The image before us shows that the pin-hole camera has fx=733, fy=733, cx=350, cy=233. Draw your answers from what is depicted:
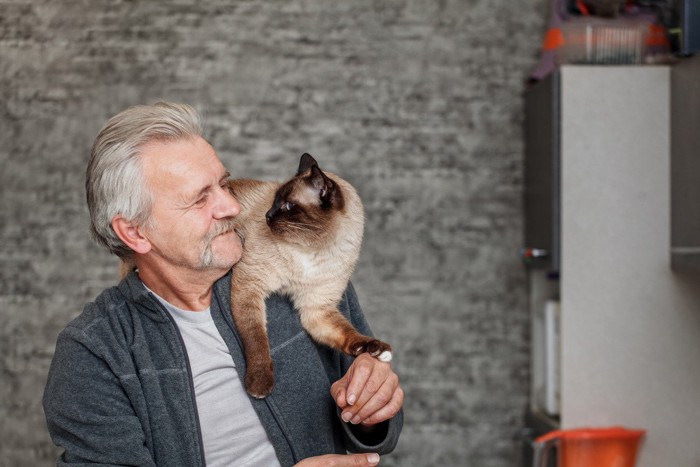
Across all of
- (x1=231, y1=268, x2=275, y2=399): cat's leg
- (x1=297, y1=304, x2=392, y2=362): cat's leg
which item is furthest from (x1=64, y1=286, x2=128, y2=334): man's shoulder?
(x1=297, y1=304, x2=392, y2=362): cat's leg

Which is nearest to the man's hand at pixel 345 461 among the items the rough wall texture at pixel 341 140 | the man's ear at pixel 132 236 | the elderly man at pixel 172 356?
the elderly man at pixel 172 356

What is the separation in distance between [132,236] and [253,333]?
31cm

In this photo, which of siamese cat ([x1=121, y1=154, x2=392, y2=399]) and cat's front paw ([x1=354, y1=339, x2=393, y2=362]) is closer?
cat's front paw ([x1=354, y1=339, x2=393, y2=362])

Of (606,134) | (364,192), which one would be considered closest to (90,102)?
(364,192)

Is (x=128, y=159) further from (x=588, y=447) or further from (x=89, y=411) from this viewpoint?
(x=588, y=447)

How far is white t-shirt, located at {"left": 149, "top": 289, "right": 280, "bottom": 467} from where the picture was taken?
142cm

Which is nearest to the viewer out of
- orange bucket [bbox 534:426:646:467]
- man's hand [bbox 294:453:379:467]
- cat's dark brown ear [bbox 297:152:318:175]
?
man's hand [bbox 294:453:379:467]

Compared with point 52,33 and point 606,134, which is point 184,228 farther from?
point 52,33

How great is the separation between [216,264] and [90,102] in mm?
1735

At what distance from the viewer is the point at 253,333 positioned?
1.42m

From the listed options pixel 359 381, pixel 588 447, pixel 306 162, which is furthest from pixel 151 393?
pixel 588 447

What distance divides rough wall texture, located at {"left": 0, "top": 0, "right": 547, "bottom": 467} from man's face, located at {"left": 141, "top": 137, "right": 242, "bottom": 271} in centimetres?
146

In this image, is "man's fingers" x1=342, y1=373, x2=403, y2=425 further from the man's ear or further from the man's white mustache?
the man's ear

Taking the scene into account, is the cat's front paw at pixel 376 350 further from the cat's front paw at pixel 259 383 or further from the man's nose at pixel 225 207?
the man's nose at pixel 225 207
